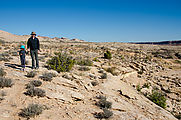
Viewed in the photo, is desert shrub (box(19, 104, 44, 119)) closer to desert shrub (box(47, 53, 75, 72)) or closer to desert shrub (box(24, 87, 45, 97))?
desert shrub (box(24, 87, 45, 97))

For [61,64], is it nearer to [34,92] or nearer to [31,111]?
[34,92]

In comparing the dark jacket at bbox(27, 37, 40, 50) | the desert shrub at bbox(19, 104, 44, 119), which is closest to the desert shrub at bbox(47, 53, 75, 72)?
the dark jacket at bbox(27, 37, 40, 50)

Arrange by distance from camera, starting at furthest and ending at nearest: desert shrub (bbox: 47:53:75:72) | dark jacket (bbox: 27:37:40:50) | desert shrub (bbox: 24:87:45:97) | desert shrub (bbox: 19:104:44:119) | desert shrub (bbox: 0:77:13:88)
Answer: desert shrub (bbox: 47:53:75:72) < dark jacket (bbox: 27:37:40:50) < desert shrub (bbox: 0:77:13:88) < desert shrub (bbox: 24:87:45:97) < desert shrub (bbox: 19:104:44:119)

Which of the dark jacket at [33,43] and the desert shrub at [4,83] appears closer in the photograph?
the desert shrub at [4,83]

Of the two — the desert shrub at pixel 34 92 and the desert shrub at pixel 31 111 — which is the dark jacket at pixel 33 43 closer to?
the desert shrub at pixel 34 92

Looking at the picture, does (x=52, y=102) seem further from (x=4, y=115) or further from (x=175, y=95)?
(x=175, y=95)

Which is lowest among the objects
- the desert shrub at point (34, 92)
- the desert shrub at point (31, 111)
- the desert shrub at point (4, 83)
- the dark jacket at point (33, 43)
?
the desert shrub at point (31, 111)

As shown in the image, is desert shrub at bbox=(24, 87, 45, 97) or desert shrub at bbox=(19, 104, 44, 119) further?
desert shrub at bbox=(24, 87, 45, 97)

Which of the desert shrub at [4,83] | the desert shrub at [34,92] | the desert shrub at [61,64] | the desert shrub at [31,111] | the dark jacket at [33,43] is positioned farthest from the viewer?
the desert shrub at [61,64]

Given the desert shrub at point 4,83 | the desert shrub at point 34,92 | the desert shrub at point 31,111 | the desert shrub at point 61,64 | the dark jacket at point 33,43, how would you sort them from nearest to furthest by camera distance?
the desert shrub at point 31,111 → the desert shrub at point 34,92 → the desert shrub at point 4,83 → the dark jacket at point 33,43 → the desert shrub at point 61,64

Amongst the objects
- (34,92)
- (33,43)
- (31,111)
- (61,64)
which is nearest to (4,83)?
(34,92)

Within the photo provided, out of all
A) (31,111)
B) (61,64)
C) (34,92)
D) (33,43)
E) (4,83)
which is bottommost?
(31,111)

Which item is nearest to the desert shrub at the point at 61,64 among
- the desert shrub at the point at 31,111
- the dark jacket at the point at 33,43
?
the dark jacket at the point at 33,43

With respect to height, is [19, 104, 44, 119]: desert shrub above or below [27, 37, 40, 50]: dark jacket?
below
